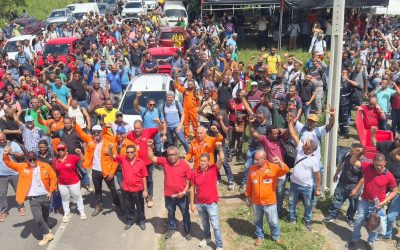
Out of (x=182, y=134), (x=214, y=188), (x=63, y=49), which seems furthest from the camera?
(x=63, y=49)

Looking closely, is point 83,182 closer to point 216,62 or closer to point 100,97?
point 100,97

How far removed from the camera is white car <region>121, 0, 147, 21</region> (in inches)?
1198

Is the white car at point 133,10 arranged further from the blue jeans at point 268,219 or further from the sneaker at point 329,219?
the blue jeans at point 268,219

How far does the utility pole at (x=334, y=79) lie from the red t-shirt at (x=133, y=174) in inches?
136

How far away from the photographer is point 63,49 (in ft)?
57.5

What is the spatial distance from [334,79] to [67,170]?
196 inches

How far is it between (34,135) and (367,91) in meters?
8.42

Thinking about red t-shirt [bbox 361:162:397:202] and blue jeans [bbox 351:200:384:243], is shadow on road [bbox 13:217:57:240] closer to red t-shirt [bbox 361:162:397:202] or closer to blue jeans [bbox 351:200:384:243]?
blue jeans [bbox 351:200:384:243]

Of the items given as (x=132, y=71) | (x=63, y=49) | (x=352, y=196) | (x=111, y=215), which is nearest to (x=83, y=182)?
(x=111, y=215)

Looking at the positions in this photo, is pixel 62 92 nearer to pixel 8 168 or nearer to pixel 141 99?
pixel 141 99

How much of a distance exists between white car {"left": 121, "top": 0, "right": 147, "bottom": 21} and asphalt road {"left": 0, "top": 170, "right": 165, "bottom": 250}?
23412mm

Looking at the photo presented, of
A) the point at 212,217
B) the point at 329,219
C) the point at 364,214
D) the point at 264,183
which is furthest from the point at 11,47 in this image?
the point at 364,214

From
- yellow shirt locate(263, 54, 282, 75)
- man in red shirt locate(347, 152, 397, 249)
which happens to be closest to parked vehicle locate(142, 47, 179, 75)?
yellow shirt locate(263, 54, 282, 75)

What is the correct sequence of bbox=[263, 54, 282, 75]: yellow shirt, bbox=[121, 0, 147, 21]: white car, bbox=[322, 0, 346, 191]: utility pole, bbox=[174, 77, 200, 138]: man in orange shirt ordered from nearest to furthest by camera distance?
1. bbox=[322, 0, 346, 191]: utility pole
2. bbox=[174, 77, 200, 138]: man in orange shirt
3. bbox=[263, 54, 282, 75]: yellow shirt
4. bbox=[121, 0, 147, 21]: white car
